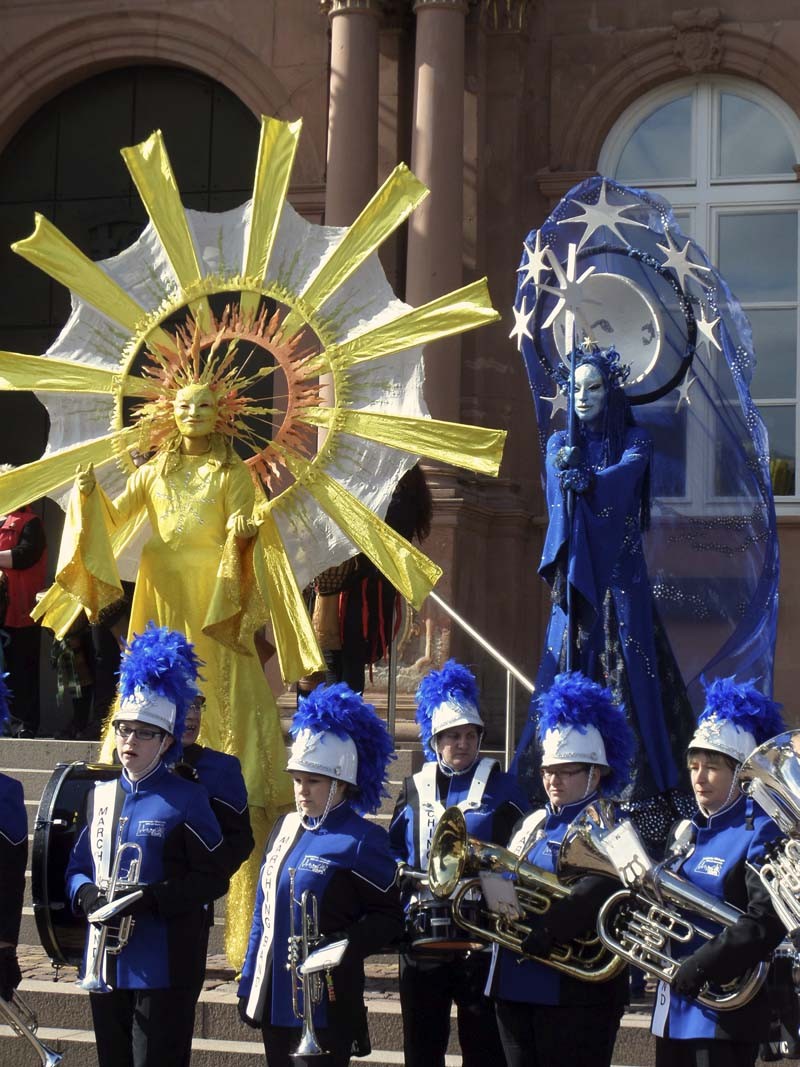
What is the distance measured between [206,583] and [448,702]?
1.89 meters

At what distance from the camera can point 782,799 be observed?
5.14m

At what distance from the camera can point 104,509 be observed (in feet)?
26.7

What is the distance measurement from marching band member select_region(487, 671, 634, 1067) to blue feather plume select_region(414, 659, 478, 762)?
511 millimetres

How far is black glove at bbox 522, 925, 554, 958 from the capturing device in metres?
5.73

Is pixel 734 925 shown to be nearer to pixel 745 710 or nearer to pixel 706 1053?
pixel 706 1053

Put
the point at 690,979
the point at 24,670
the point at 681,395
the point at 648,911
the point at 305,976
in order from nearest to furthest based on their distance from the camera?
the point at 690,979, the point at 648,911, the point at 305,976, the point at 681,395, the point at 24,670

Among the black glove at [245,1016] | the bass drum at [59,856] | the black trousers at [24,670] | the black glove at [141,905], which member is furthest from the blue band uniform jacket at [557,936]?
the black trousers at [24,670]

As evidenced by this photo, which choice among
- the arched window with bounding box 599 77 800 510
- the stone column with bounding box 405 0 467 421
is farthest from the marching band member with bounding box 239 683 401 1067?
the arched window with bounding box 599 77 800 510

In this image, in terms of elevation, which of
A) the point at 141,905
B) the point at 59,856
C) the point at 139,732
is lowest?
the point at 141,905

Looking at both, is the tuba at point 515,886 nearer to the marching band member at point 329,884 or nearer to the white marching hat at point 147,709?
the marching band member at point 329,884

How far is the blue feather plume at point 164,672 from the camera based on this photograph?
6141mm

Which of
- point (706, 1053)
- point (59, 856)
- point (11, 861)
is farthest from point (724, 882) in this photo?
point (11, 861)

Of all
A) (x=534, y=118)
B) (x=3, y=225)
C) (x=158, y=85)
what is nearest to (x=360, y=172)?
(x=534, y=118)

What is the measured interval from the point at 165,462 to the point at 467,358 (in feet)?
16.2
